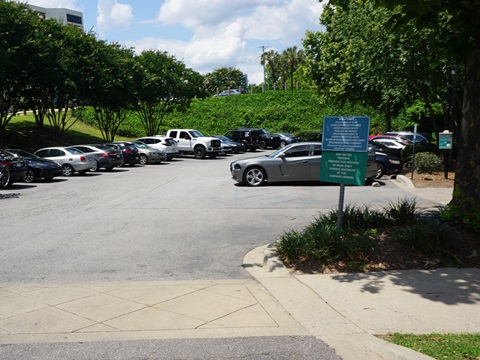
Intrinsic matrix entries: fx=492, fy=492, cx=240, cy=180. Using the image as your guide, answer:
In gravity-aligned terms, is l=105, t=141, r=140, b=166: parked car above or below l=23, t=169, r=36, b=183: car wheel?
above

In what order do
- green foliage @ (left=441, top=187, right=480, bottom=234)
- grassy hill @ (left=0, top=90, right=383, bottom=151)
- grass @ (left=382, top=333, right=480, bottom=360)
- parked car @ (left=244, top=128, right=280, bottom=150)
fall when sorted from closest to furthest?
1. grass @ (left=382, top=333, right=480, bottom=360)
2. green foliage @ (left=441, top=187, right=480, bottom=234)
3. parked car @ (left=244, top=128, right=280, bottom=150)
4. grassy hill @ (left=0, top=90, right=383, bottom=151)

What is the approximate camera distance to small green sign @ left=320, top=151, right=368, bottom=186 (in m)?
7.68

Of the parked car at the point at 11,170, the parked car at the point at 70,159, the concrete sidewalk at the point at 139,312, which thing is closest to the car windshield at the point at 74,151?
the parked car at the point at 70,159

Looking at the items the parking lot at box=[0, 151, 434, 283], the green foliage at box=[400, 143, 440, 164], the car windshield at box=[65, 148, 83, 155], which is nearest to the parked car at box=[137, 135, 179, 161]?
the car windshield at box=[65, 148, 83, 155]

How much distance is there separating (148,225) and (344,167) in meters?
4.79

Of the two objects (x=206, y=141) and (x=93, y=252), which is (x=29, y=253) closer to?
(x=93, y=252)

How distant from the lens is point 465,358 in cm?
411

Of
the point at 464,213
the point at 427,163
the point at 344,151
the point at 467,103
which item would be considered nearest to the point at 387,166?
the point at 427,163

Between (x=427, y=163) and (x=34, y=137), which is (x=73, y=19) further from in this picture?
(x=427, y=163)

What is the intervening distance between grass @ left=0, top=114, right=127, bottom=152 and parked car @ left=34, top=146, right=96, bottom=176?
10.7 m

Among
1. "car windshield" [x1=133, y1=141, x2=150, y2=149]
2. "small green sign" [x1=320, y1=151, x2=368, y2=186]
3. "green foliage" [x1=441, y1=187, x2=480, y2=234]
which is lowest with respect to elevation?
"green foliage" [x1=441, y1=187, x2=480, y2=234]

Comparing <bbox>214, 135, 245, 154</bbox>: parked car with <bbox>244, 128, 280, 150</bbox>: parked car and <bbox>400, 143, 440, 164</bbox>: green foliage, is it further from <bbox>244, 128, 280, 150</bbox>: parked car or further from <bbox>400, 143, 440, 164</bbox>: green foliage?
<bbox>400, 143, 440, 164</bbox>: green foliage

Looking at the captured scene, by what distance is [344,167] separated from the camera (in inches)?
311

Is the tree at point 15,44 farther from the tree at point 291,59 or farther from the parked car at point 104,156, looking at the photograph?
the tree at point 291,59
